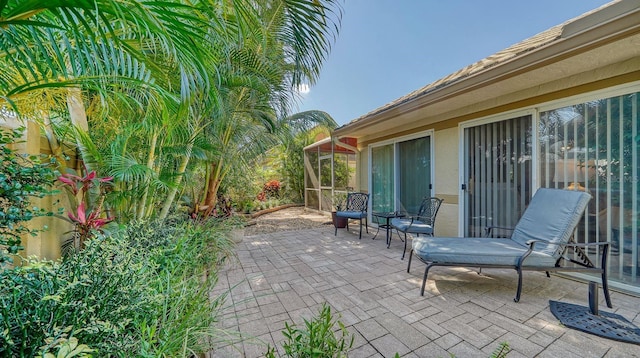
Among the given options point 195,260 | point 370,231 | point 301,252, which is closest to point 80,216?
point 195,260

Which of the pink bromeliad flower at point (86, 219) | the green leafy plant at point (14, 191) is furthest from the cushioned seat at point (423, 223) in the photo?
the green leafy plant at point (14, 191)

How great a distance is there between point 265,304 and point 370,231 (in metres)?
3.91

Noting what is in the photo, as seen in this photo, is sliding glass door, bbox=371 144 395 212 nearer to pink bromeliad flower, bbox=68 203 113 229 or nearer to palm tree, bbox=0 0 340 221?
palm tree, bbox=0 0 340 221

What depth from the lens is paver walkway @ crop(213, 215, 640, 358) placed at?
1.74 meters

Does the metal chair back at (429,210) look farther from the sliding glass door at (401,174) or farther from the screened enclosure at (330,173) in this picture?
the screened enclosure at (330,173)

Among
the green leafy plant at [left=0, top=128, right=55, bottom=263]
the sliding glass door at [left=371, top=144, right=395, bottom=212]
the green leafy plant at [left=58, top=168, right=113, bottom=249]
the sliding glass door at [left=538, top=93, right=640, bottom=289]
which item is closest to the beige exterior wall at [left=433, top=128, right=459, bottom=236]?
the sliding glass door at [left=371, top=144, right=395, bottom=212]

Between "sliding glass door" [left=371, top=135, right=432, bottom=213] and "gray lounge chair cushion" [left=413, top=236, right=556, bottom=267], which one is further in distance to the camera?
"sliding glass door" [left=371, top=135, right=432, bottom=213]

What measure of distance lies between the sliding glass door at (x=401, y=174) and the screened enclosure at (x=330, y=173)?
130 centimetres

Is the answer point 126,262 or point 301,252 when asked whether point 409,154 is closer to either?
point 301,252

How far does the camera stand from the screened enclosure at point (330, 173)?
779 cm

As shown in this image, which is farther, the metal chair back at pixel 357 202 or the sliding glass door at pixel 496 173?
the metal chair back at pixel 357 202

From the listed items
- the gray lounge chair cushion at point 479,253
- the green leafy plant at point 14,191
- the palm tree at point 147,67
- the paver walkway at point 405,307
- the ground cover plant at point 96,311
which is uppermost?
the palm tree at point 147,67

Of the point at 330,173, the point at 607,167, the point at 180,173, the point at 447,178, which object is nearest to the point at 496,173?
the point at 447,178

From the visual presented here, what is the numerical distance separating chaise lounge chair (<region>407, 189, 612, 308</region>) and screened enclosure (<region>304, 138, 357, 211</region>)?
182 inches
